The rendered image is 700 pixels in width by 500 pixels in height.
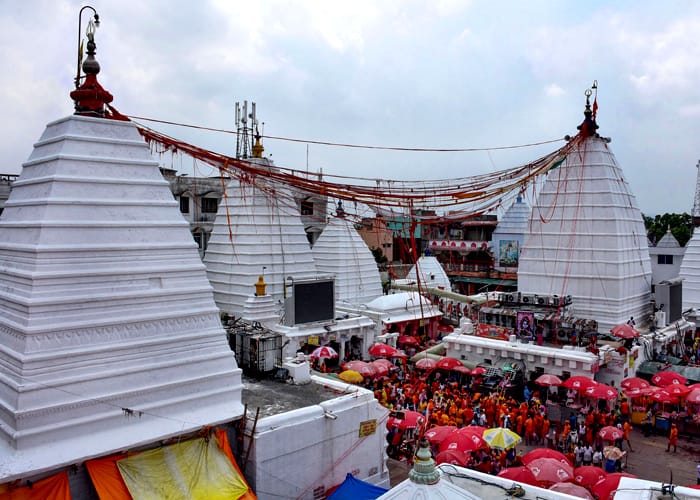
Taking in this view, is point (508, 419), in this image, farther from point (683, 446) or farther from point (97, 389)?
point (97, 389)

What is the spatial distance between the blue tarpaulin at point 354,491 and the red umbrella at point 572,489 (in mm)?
3524

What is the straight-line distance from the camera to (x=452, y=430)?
14.4m

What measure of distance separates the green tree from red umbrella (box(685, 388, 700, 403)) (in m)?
42.6

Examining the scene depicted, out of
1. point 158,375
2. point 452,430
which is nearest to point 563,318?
point 452,430

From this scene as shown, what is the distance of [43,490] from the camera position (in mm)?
9281

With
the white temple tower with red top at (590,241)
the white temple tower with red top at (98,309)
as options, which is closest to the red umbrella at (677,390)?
the white temple tower with red top at (590,241)

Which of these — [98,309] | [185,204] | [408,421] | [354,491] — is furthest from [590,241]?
[185,204]

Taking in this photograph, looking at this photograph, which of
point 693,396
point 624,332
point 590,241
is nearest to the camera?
point 693,396

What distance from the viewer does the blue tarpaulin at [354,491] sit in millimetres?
11977

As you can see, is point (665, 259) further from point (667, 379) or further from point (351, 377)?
point (351, 377)

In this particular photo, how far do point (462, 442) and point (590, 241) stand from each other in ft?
52.8

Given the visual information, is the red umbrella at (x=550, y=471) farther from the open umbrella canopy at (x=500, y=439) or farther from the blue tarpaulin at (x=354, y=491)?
the blue tarpaulin at (x=354, y=491)

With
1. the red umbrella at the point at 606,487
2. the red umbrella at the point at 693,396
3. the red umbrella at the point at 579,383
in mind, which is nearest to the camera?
the red umbrella at the point at 606,487

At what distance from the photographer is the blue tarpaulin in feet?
39.3
